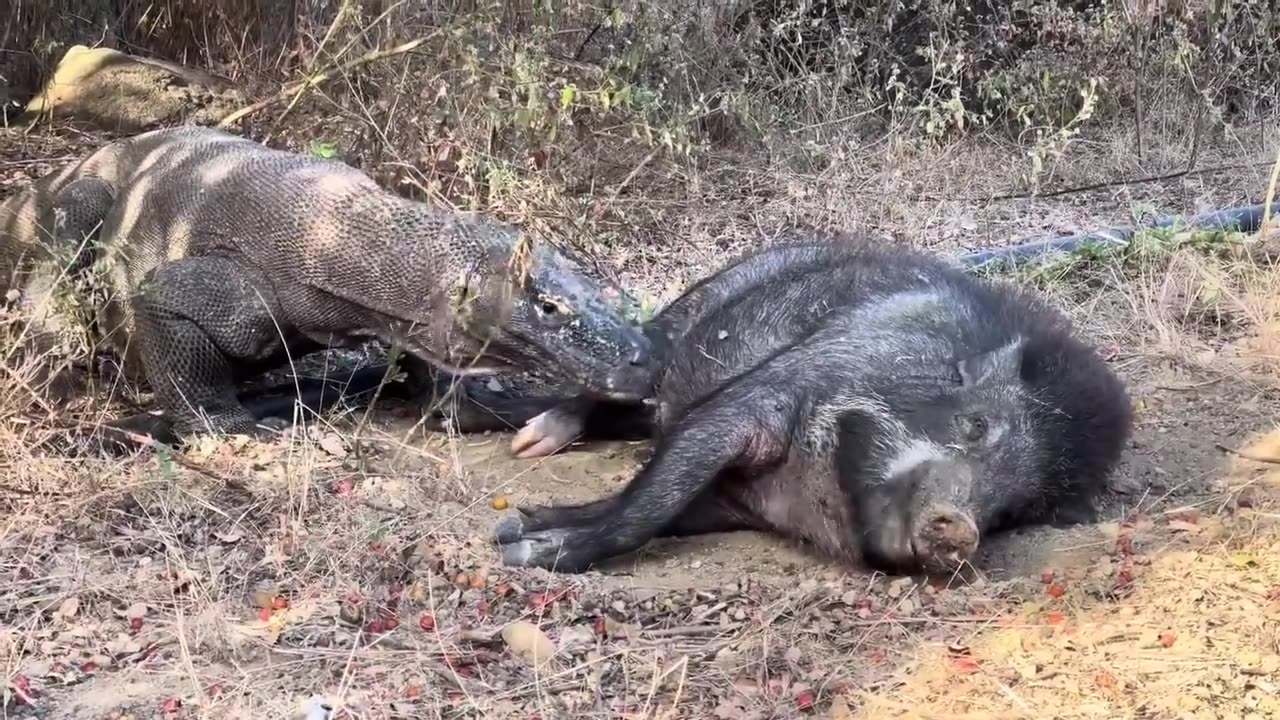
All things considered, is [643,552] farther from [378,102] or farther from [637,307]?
[378,102]

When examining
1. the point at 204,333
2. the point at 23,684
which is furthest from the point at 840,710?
the point at 204,333

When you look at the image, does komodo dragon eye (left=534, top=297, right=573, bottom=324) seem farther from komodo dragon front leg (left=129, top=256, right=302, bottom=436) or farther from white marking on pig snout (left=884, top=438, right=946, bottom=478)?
white marking on pig snout (left=884, top=438, right=946, bottom=478)

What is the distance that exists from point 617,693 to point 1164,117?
720 cm

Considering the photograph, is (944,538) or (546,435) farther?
(546,435)

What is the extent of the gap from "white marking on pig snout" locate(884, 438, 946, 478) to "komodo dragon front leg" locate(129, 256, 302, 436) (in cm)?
235

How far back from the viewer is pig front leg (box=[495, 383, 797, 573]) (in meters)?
4.11

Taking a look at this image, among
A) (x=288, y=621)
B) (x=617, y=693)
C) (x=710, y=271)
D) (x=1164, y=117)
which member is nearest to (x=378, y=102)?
(x=710, y=271)

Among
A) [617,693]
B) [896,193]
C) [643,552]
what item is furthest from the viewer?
[896,193]

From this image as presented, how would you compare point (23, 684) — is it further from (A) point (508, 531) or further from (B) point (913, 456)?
(B) point (913, 456)

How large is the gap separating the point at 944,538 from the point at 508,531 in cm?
Result: 139

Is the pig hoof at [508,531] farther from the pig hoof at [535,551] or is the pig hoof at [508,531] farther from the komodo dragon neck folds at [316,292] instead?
the komodo dragon neck folds at [316,292]

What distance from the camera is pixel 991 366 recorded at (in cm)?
437

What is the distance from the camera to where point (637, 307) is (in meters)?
5.78

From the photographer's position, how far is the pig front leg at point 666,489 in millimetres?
4105
